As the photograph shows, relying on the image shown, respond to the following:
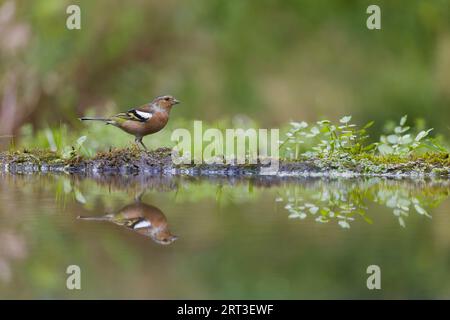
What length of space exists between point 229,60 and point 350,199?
19.4 ft

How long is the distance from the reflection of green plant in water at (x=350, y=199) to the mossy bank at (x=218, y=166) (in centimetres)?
45

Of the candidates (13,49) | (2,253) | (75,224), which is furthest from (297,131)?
(13,49)

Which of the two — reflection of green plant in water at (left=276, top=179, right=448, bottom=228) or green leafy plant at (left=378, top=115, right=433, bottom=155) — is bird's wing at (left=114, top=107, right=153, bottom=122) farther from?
green leafy plant at (left=378, top=115, right=433, bottom=155)

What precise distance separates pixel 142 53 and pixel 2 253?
803cm

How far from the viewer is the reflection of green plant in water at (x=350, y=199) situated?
555 cm

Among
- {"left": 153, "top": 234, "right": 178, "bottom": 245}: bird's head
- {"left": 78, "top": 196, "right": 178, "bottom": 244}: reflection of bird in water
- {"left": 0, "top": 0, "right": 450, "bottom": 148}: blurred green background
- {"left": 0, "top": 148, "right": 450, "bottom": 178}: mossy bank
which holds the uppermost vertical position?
{"left": 0, "top": 0, "right": 450, "bottom": 148}: blurred green background

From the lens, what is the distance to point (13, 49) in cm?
1101

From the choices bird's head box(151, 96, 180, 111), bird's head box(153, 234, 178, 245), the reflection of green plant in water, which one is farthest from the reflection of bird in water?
bird's head box(151, 96, 180, 111)

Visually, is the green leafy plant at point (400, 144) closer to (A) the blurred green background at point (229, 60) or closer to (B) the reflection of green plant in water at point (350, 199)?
(B) the reflection of green plant in water at point (350, 199)

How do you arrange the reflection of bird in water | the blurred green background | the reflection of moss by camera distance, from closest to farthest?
the reflection of bird in water → the reflection of moss → the blurred green background

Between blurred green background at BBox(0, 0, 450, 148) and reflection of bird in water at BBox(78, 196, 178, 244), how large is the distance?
5419 mm

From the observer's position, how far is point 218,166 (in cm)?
775

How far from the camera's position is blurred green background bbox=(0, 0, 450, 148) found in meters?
11.2

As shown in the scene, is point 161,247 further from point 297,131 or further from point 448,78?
point 448,78
